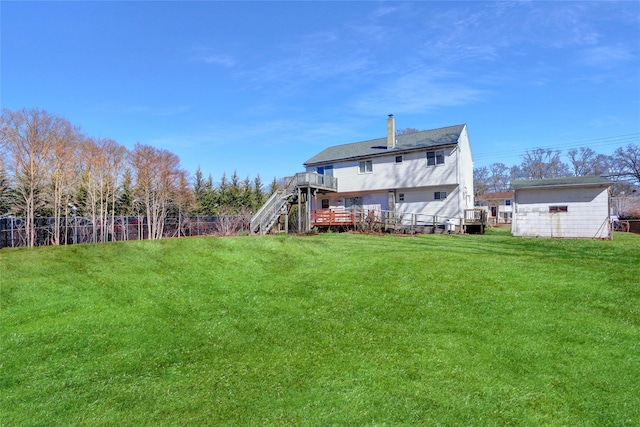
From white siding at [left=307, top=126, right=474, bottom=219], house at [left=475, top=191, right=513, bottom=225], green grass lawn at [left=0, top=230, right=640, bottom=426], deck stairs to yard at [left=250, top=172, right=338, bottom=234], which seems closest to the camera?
green grass lawn at [left=0, top=230, right=640, bottom=426]

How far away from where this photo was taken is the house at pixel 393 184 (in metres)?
22.0

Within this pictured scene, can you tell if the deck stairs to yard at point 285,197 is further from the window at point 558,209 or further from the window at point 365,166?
the window at point 558,209

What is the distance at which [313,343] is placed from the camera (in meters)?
4.90

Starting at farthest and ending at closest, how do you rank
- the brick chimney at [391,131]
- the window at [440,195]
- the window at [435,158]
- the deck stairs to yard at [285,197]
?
the brick chimney at [391,131], the window at [440,195], the window at [435,158], the deck stairs to yard at [285,197]

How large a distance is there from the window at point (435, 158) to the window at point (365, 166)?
14.1ft

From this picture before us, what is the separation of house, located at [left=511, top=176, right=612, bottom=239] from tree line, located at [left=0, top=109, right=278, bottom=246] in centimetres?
2134

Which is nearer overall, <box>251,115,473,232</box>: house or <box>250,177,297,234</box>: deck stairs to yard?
<box>250,177,297,234</box>: deck stairs to yard

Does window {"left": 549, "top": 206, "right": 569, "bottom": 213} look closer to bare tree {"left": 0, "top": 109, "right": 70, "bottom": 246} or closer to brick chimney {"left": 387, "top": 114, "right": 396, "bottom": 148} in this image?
brick chimney {"left": 387, "top": 114, "right": 396, "bottom": 148}

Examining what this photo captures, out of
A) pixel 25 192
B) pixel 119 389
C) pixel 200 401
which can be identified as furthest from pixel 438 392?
pixel 25 192

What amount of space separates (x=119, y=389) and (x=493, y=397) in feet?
13.4

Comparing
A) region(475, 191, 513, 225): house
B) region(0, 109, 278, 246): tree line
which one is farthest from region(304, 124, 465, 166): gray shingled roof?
region(475, 191, 513, 225): house

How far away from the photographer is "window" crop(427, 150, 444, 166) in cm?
2266

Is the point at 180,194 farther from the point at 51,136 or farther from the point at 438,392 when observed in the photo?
the point at 438,392

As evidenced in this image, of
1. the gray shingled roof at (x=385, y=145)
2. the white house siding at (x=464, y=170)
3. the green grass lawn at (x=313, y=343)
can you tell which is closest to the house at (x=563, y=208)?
the white house siding at (x=464, y=170)
